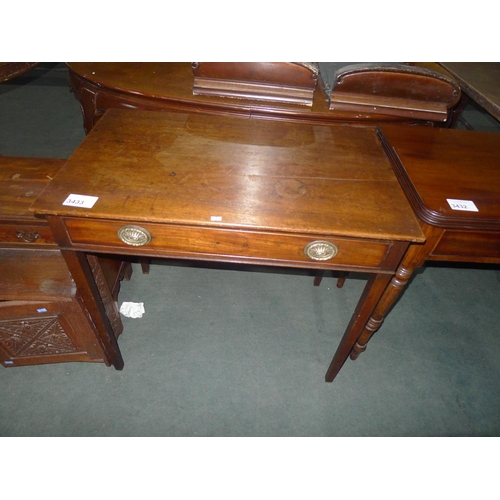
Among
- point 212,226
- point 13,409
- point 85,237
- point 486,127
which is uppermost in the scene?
point 212,226

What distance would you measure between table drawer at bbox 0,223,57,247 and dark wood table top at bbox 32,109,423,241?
36 centimetres

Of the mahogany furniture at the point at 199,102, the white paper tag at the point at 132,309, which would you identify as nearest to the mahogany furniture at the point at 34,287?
the white paper tag at the point at 132,309

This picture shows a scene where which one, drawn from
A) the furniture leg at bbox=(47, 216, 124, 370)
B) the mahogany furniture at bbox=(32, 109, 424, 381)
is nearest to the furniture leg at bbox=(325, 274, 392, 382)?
the mahogany furniture at bbox=(32, 109, 424, 381)

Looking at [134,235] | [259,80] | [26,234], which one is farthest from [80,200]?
[259,80]

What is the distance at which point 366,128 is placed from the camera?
1.34m

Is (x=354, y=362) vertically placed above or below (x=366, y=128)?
below

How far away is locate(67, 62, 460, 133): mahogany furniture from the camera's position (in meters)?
1.41

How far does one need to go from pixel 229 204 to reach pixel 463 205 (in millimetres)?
711

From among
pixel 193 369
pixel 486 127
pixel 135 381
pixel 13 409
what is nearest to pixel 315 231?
pixel 193 369

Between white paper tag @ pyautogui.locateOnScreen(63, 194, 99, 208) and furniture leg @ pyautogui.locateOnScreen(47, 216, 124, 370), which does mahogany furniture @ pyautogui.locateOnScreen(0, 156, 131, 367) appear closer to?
furniture leg @ pyautogui.locateOnScreen(47, 216, 124, 370)

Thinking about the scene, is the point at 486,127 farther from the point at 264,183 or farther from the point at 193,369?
the point at 193,369

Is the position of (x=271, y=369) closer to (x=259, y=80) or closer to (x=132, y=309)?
(x=132, y=309)

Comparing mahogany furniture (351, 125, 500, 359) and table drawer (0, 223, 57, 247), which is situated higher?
mahogany furniture (351, 125, 500, 359)

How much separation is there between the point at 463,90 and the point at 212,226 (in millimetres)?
1609
